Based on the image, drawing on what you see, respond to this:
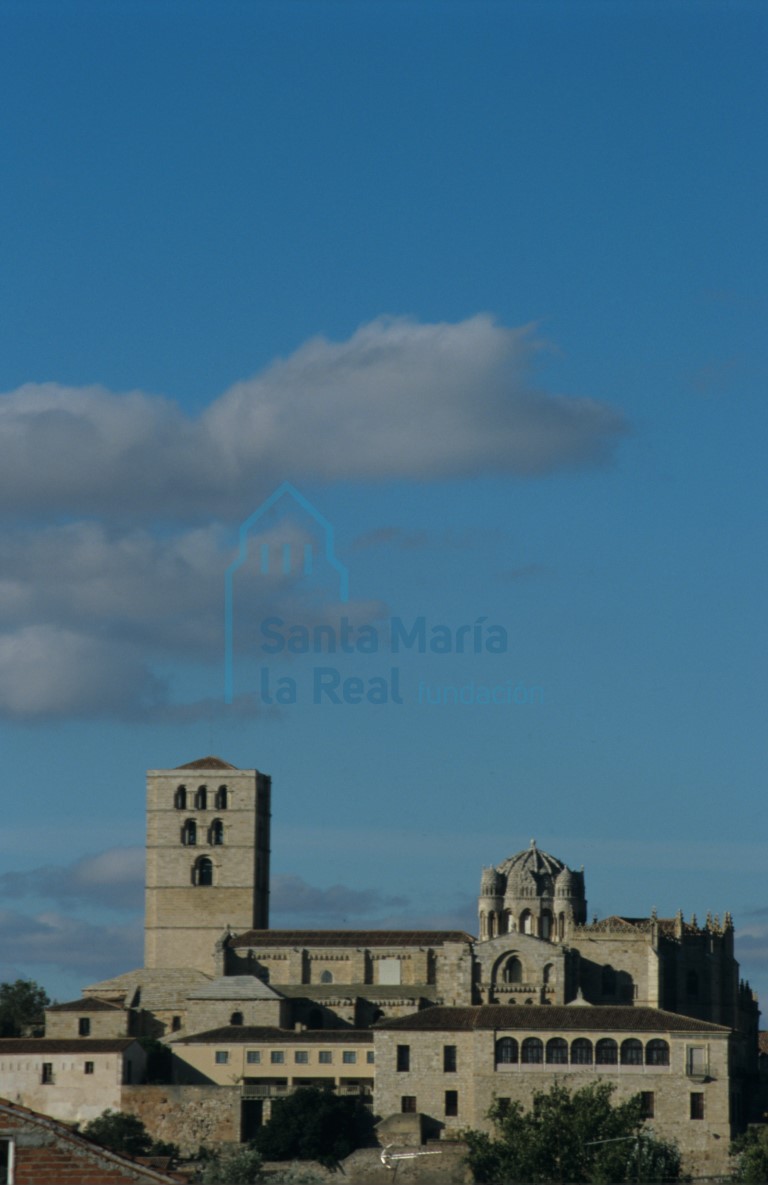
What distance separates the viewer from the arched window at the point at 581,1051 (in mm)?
99562

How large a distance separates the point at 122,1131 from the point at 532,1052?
18.4 m

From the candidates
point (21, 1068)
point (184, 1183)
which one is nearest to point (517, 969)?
point (21, 1068)

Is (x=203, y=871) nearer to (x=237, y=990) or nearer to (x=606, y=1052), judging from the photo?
(x=237, y=990)

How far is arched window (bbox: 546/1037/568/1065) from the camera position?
9944cm

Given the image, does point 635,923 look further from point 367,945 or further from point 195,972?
point 195,972

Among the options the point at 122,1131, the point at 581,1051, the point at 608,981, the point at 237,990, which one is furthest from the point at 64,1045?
the point at 608,981

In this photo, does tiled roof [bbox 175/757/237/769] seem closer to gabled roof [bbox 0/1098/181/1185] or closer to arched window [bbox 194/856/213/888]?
arched window [bbox 194/856/213/888]

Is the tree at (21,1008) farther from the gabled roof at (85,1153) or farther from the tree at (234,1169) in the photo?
the gabled roof at (85,1153)

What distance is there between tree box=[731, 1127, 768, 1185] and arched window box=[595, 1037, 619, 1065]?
637cm

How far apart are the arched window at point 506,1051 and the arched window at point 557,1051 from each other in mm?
1479

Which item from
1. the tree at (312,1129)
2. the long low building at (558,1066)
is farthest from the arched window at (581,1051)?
the tree at (312,1129)

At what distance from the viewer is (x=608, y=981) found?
374 ft

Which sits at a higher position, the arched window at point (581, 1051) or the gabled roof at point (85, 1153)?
the arched window at point (581, 1051)

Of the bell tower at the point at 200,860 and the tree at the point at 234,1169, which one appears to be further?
the bell tower at the point at 200,860
